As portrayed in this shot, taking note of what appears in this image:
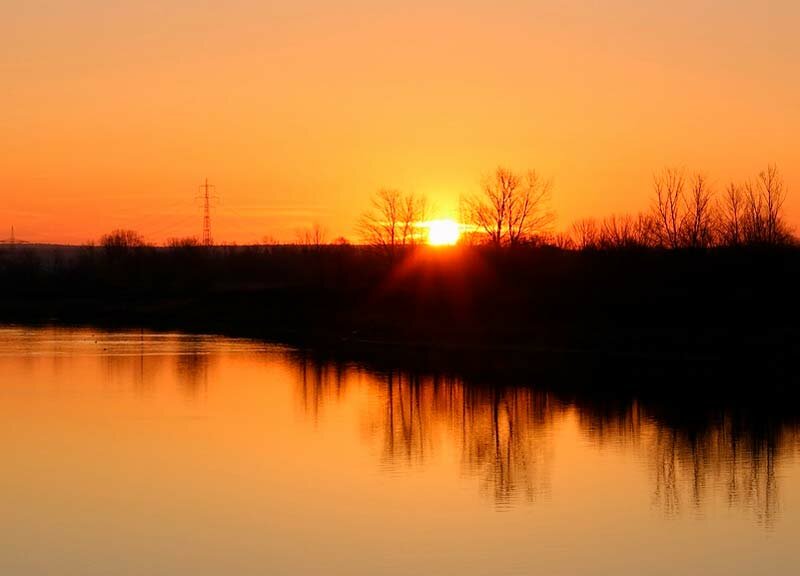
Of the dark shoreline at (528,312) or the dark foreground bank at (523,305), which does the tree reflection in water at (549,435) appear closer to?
the dark shoreline at (528,312)

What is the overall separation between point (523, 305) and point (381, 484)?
32056mm

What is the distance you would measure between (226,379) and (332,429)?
943cm

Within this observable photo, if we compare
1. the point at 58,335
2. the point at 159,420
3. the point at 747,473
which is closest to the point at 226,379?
the point at 159,420

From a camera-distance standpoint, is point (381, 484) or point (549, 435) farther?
point (549, 435)

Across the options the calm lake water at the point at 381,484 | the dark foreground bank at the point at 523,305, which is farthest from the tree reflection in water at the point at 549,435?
the dark foreground bank at the point at 523,305

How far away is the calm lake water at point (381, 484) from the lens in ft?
39.9

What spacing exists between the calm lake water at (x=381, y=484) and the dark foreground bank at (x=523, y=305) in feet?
43.5

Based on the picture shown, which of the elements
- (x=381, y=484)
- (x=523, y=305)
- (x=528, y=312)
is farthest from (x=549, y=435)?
(x=523, y=305)

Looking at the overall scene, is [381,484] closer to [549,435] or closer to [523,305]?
[549,435]

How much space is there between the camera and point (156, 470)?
1698 cm

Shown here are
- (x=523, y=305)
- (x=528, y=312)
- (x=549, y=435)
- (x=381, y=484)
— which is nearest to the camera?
(x=381, y=484)

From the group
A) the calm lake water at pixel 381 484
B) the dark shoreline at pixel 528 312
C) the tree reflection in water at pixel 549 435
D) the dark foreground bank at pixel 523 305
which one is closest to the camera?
the calm lake water at pixel 381 484

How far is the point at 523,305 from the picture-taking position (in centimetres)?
4769

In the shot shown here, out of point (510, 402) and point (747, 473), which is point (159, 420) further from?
point (747, 473)
